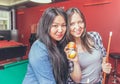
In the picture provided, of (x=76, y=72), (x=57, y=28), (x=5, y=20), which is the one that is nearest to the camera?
(x=57, y=28)

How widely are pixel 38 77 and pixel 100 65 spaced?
65 centimetres

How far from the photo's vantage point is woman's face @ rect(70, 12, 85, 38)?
1.46m

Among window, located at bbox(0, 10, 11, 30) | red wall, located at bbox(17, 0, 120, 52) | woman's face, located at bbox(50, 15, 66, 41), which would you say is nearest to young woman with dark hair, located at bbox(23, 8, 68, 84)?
woman's face, located at bbox(50, 15, 66, 41)

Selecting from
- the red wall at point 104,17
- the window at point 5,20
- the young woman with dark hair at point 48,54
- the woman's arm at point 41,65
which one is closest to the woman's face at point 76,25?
the young woman with dark hair at point 48,54

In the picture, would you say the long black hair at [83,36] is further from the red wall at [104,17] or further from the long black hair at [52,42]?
the red wall at [104,17]

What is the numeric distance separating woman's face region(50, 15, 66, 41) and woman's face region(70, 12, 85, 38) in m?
0.22

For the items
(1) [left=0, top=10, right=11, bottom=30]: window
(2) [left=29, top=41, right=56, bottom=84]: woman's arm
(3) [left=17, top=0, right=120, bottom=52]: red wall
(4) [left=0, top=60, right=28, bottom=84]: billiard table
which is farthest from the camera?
(1) [left=0, top=10, right=11, bottom=30]: window

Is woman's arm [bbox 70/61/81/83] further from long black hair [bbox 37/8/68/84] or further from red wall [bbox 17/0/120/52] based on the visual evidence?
red wall [bbox 17/0/120/52]

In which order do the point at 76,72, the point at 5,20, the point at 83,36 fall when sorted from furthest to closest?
the point at 5,20
the point at 83,36
the point at 76,72

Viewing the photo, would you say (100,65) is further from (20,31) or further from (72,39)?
(20,31)

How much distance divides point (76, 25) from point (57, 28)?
298 mm

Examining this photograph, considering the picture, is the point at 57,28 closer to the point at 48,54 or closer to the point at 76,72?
the point at 48,54

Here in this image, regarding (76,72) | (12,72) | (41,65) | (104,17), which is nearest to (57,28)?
(41,65)

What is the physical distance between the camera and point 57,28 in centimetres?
121
